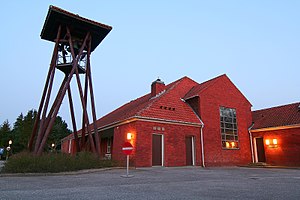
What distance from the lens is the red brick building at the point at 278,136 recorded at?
15.8 metres

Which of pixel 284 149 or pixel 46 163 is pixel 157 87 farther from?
pixel 46 163

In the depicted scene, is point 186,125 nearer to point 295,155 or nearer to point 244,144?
point 244,144

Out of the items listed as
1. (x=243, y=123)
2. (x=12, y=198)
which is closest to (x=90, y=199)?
(x=12, y=198)

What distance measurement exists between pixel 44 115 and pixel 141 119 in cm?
544

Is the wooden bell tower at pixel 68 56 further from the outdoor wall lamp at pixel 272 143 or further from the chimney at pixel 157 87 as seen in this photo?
the outdoor wall lamp at pixel 272 143

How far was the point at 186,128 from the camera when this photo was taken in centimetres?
1598

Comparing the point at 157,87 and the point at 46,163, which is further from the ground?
the point at 157,87

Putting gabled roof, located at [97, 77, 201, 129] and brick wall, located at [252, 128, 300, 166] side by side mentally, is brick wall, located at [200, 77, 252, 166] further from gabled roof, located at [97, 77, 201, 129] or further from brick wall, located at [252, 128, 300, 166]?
brick wall, located at [252, 128, 300, 166]

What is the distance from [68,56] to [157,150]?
27.0 ft

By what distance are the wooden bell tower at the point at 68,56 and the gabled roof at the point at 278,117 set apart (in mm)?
13012

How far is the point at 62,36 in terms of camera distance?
1452 centimetres

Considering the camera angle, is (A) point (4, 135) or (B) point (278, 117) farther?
(A) point (4, 135)

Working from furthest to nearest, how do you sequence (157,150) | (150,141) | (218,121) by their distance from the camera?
(218,121) < (157,150) < (150,141)

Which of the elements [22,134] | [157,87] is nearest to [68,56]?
[157,87]
